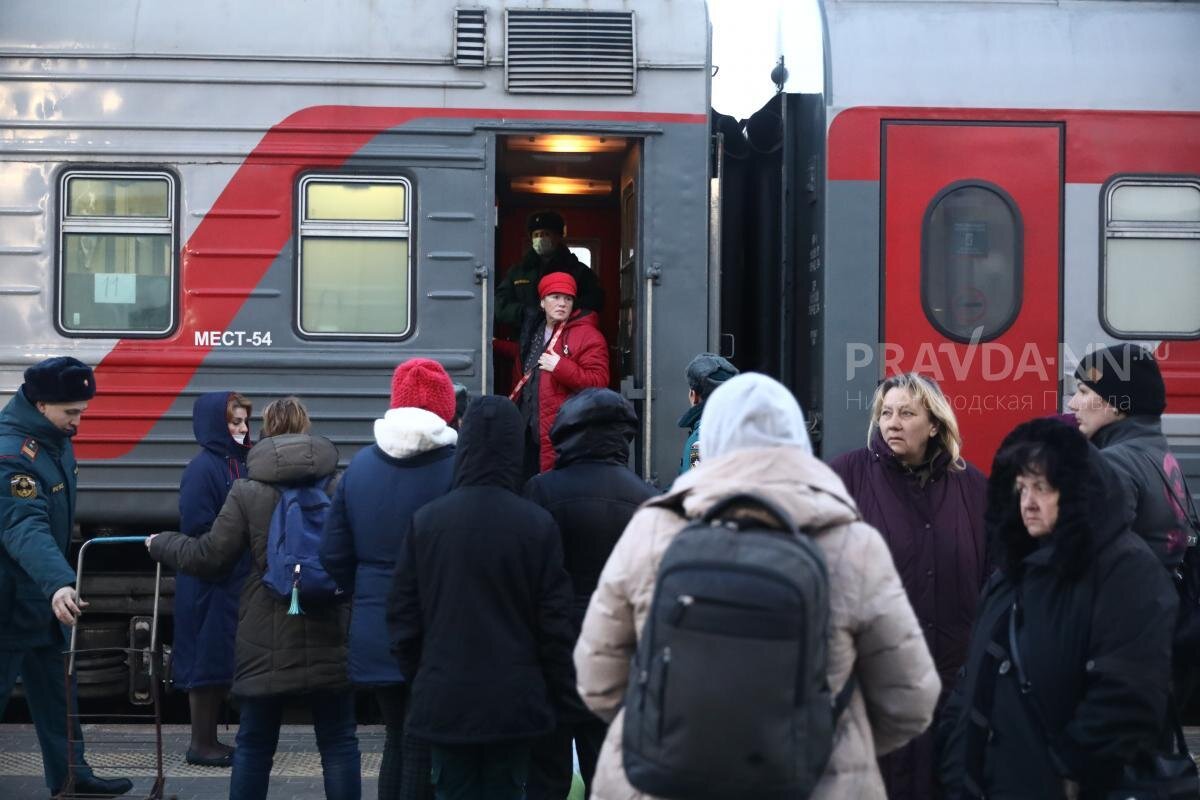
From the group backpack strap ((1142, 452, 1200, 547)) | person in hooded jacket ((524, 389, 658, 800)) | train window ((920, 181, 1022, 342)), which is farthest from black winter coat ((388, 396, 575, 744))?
train window ((920, 181, 1022, 342))

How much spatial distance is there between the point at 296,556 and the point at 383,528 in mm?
508

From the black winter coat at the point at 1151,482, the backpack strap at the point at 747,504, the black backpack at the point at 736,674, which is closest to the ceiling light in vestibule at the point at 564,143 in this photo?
the black winter coat at the point at 1151,482

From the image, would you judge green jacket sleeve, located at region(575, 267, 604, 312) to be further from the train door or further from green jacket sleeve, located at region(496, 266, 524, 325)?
green jacket sleeve, located at region(496, 266, 524, 325)

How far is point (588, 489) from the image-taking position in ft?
15.9

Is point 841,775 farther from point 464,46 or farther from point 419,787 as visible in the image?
point 464,46

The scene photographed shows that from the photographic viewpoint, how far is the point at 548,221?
26.4 ft

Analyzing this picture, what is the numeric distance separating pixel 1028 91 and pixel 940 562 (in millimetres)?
3658

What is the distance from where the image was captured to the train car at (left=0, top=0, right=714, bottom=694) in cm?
723

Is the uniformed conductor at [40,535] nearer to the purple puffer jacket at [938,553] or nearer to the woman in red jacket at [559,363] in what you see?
the woman in red jacket at [559,363]

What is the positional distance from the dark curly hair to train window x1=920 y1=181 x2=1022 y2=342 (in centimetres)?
359

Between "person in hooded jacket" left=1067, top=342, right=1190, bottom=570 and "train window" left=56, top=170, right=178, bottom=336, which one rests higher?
"train window" left=56, top=170, right=178, bottom=336

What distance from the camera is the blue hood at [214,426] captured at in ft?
21.4

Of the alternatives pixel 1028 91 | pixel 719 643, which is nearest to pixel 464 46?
pixel 1028 91

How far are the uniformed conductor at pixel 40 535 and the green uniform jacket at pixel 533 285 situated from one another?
8.50 ft
